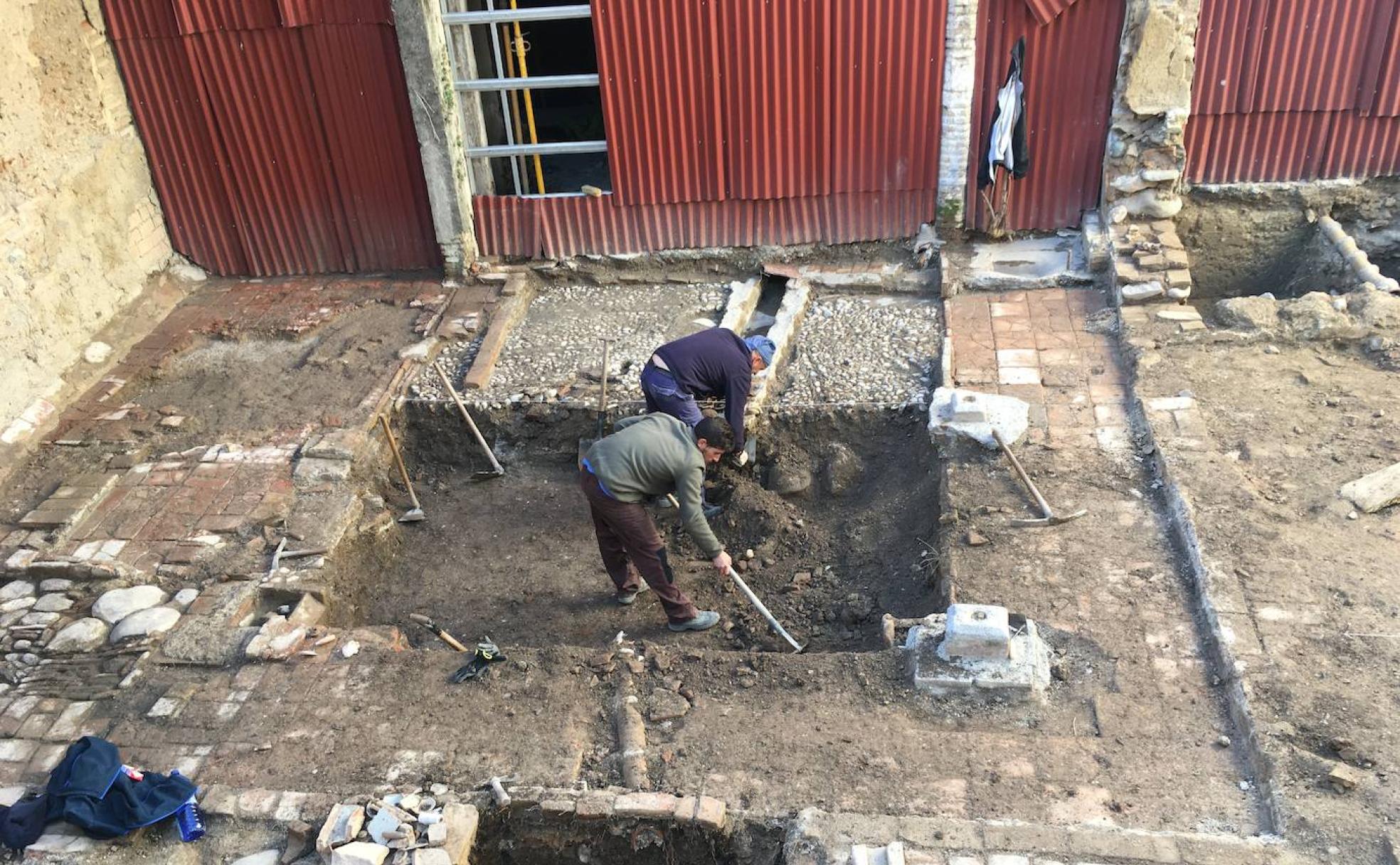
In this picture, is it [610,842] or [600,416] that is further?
[600,416]

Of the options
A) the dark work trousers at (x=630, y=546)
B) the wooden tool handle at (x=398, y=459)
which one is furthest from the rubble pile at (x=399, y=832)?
the wooden tool handle at (x=398, y=459)

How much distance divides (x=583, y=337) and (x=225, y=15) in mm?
4206

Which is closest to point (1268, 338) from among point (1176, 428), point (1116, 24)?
point (1176, 428)

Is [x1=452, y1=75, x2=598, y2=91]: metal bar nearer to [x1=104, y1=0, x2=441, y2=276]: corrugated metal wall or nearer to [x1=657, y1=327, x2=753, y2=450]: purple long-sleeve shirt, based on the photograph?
[x1=104, y1=0, x2=441, y2=276]: corrugated metal wall

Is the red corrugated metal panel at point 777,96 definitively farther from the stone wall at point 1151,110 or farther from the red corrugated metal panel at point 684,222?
the stone wall at point 1151,110

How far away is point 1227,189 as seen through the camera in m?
9.55

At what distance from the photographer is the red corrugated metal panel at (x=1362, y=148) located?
30.3 feet

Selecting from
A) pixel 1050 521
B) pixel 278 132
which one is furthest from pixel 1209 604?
pixel 278 132

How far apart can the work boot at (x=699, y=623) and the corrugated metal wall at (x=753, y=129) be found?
4397mm

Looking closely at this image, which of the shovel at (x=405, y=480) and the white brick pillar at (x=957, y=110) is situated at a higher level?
the white brick pillar at (x=957, y=110)

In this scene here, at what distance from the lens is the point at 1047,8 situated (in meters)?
8.89

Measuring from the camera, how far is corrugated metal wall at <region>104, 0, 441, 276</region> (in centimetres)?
941

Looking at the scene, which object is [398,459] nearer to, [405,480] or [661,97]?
[405,480]

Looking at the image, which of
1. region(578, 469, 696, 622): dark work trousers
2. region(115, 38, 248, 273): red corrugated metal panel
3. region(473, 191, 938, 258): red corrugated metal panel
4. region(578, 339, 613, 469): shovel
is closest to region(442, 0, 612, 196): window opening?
region(473, 191, 938, 258): red corrugated metal panel
